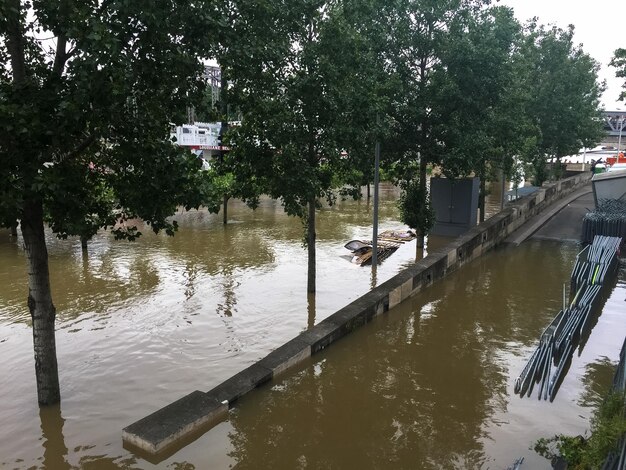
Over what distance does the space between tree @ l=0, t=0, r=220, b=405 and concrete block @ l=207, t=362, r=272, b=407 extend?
2.48m

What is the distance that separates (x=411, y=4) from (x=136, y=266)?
39.2 ft

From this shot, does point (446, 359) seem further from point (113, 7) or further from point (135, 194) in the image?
point (113, 7)

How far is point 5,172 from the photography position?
545 cm

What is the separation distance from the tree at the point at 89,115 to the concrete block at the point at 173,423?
1.88 meters

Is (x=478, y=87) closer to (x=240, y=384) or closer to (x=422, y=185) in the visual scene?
(x=422, y=185)

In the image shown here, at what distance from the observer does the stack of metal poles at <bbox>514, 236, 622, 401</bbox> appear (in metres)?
8.18

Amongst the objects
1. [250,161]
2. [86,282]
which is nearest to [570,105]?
[250,161]

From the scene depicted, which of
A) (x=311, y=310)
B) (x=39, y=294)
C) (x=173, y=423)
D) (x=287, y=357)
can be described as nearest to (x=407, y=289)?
(x=311, y=310)

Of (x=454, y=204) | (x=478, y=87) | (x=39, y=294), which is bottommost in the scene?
(x=39, y=294)

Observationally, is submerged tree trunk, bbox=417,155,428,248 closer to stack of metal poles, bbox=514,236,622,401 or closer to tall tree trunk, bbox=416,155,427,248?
tall tree trunk, bbox=416,155,427,248

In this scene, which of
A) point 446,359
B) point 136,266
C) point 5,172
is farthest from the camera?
point 136,266

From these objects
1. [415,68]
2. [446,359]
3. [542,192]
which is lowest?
[446,359]

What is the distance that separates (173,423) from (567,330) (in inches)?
294

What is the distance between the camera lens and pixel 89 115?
18.8 feet
